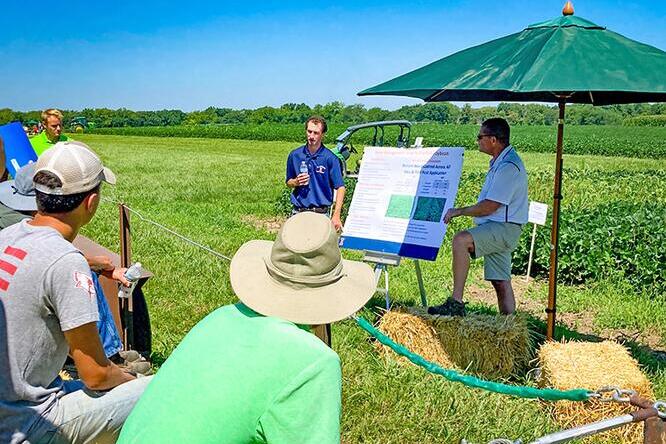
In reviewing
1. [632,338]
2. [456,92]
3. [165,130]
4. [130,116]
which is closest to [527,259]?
[632,338]

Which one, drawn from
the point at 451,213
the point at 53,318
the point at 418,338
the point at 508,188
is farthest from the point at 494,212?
the point at 53,318

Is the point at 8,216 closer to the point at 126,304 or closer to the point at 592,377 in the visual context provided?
the point at 126,304

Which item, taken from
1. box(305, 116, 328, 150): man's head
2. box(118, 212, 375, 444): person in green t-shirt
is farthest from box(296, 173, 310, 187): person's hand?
box(118, 212, 375, 444): person in green t-shirt

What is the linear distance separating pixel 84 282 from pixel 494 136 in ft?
13.9

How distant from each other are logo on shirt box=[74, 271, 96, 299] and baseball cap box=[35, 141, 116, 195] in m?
0.36

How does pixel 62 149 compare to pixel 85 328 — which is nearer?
pixel 85 328

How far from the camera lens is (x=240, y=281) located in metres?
2.05

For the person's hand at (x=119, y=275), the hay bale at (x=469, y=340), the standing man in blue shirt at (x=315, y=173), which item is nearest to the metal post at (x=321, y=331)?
the person's hand at (x=119, y=275)

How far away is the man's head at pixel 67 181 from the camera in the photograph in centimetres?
271

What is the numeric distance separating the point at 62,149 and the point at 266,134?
2493 inches

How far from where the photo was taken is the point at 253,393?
171 centimetres

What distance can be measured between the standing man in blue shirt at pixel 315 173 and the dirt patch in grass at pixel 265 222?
16.2 feet

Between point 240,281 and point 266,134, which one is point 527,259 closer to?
point 240,281

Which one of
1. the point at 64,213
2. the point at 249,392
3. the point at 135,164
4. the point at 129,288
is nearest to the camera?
the point at 249,392
